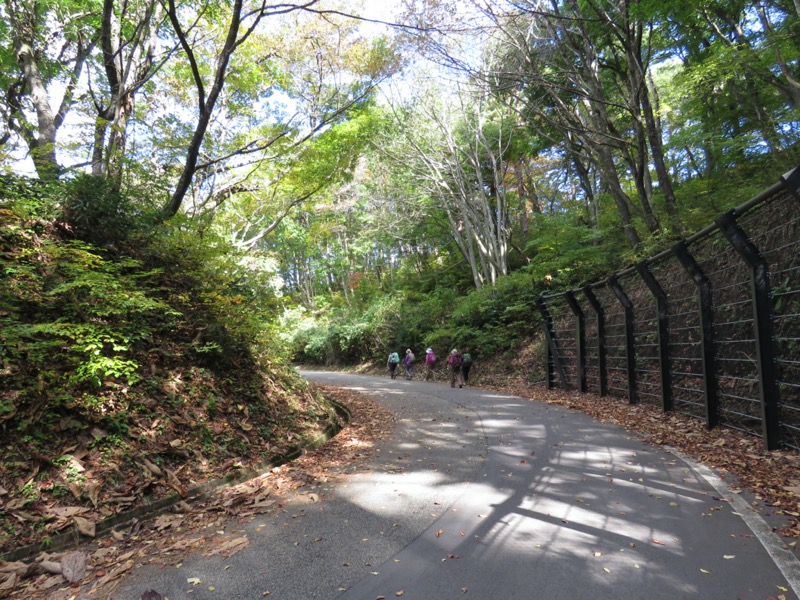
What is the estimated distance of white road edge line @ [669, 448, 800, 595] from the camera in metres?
2.74

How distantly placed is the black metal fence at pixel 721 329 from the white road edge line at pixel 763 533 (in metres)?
1.30

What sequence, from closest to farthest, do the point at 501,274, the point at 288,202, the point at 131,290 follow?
the point at 131,290, the point at 288,202, the point at 501,274

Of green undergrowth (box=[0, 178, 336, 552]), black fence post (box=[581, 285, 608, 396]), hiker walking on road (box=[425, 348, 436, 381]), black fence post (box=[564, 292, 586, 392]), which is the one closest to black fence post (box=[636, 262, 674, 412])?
black fence post (box=[581, 285, 608, 396])

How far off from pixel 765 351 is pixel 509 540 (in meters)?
4.05

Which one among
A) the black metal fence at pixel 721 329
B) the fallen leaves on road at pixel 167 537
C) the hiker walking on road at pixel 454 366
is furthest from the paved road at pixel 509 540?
the hiker walking on road at pixel 454 366

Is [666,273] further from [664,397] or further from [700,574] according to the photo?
[700,574]

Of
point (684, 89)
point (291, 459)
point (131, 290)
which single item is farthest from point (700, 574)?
point (684, 89)

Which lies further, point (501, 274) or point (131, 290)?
point (501, 274)

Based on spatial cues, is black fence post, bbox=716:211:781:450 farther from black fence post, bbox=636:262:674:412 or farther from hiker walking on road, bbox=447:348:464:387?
hiker walking on road, bbox=447:348:464:387

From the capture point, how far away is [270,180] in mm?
13523

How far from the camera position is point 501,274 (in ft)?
64.9

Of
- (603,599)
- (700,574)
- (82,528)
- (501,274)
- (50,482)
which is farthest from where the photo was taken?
(501,274)

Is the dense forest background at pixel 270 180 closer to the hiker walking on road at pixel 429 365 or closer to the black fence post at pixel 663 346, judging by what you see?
the hiker walking on road at pixel 429 365

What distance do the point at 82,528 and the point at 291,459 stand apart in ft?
8.80
